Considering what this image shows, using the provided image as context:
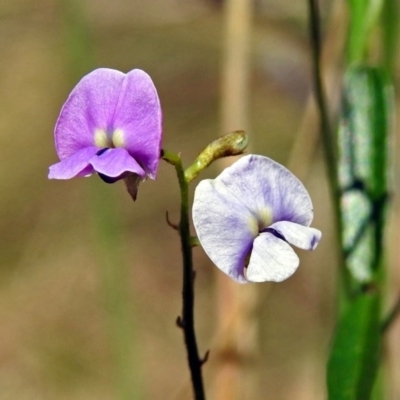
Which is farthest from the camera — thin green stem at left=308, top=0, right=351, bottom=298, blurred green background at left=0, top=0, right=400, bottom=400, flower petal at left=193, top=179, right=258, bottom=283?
blurred green background at left=0, top=0, right=400, bottom=400

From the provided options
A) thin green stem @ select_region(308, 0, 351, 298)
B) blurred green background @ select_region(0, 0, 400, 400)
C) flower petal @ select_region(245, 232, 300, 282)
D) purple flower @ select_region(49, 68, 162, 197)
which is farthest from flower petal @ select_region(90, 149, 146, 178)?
blurred green background @ select_region(0, 0, 400, 400)

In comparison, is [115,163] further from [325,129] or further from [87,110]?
[325,129]

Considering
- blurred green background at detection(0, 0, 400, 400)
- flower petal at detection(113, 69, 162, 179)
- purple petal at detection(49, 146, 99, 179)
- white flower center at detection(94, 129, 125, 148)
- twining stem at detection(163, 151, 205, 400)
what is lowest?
blurred green background at detection(0, 0, 400, 400)

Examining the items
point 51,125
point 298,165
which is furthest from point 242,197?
point 51,125

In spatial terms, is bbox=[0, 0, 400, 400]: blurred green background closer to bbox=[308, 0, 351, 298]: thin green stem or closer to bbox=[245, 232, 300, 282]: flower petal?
bbox=[308, 0, 351, 298]: thin green stem

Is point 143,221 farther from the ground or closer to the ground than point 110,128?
closer to the ground

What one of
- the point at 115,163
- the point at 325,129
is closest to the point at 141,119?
the point at 115,163

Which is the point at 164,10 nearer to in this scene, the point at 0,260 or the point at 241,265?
the point at 0,260

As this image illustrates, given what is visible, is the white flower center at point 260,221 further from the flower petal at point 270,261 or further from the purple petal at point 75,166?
the purple petal at point 75,166
